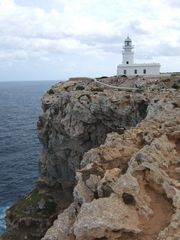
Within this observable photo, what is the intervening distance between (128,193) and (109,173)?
3305 mm

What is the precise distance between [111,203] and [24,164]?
242ft

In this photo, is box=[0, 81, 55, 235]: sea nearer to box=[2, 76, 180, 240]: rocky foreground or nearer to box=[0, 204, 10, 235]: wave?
box=[0, 204, 10, 235]: wave

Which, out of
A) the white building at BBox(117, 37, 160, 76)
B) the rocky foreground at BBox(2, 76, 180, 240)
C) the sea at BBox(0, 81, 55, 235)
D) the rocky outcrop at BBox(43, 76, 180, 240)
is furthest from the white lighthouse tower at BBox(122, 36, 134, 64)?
the rocky outcrop at BBox(43, 76, 180, 240)

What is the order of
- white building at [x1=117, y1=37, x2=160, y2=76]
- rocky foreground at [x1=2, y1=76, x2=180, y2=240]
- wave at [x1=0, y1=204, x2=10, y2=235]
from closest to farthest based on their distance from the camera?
rocky foreground at [x1=2, y1=76, x2=180, y2=240] < wave at [x1=0, y1=204, x2=10, y2=235] < white building at [x1=117, y1=37, x2=160, y2=76]


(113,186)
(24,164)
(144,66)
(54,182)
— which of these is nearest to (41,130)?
(54,182)

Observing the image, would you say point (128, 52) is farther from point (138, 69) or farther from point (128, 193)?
point (128, 193)

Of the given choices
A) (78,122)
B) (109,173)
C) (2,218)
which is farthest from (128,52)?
(109,173)

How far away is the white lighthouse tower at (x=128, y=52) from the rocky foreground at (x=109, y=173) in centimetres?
4534

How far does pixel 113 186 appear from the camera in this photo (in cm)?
2480

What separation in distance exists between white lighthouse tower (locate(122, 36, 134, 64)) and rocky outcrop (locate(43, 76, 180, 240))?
82.3 metres

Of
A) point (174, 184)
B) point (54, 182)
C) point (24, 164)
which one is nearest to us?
point (174, 184)

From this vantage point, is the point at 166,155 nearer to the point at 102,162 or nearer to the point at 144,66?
the point at 102,162

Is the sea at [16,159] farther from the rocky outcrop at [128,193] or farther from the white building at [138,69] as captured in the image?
the rocky outcrop at [128,193]

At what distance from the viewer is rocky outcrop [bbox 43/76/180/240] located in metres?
21.2
